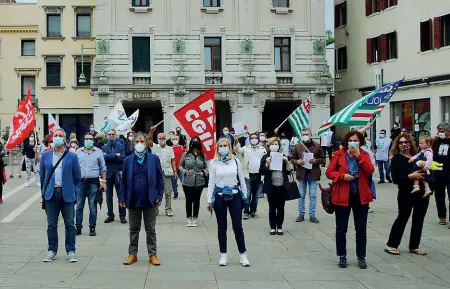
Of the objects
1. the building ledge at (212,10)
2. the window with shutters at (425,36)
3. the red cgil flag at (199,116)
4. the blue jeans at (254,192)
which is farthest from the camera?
the building ledge at (212,10)

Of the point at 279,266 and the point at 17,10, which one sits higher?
the point at 17,10

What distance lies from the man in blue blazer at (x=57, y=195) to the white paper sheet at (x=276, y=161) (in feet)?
14.2

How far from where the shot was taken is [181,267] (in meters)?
9.32

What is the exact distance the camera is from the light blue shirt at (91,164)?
40.7 ft

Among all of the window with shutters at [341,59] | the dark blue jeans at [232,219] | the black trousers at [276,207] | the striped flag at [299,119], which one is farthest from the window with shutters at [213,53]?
the dark blue jeans at [232,219]

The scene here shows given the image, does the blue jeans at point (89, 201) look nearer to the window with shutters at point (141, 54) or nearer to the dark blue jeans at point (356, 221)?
the dark blue jeans at point (356, 221)

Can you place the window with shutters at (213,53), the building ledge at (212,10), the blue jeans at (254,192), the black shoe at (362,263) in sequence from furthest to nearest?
1. the window with shutters at (213,53)
2. the building ledge at (212,10)
3. the blue jeans at (254,192)
4. the black shoe at (362,263)

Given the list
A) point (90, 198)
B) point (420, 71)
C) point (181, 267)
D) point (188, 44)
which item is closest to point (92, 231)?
point (90, 198)

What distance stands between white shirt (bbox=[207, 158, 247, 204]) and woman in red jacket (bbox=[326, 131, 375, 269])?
1.42 metres

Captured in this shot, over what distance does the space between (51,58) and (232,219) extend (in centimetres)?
3732

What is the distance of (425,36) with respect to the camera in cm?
3038

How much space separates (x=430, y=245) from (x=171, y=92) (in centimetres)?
2659

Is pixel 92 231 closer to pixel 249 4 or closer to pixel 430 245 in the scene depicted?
pixel 430 245

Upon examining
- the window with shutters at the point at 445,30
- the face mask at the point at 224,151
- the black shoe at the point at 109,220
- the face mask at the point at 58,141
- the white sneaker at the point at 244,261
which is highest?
the window with shutters at the point at 445,30
